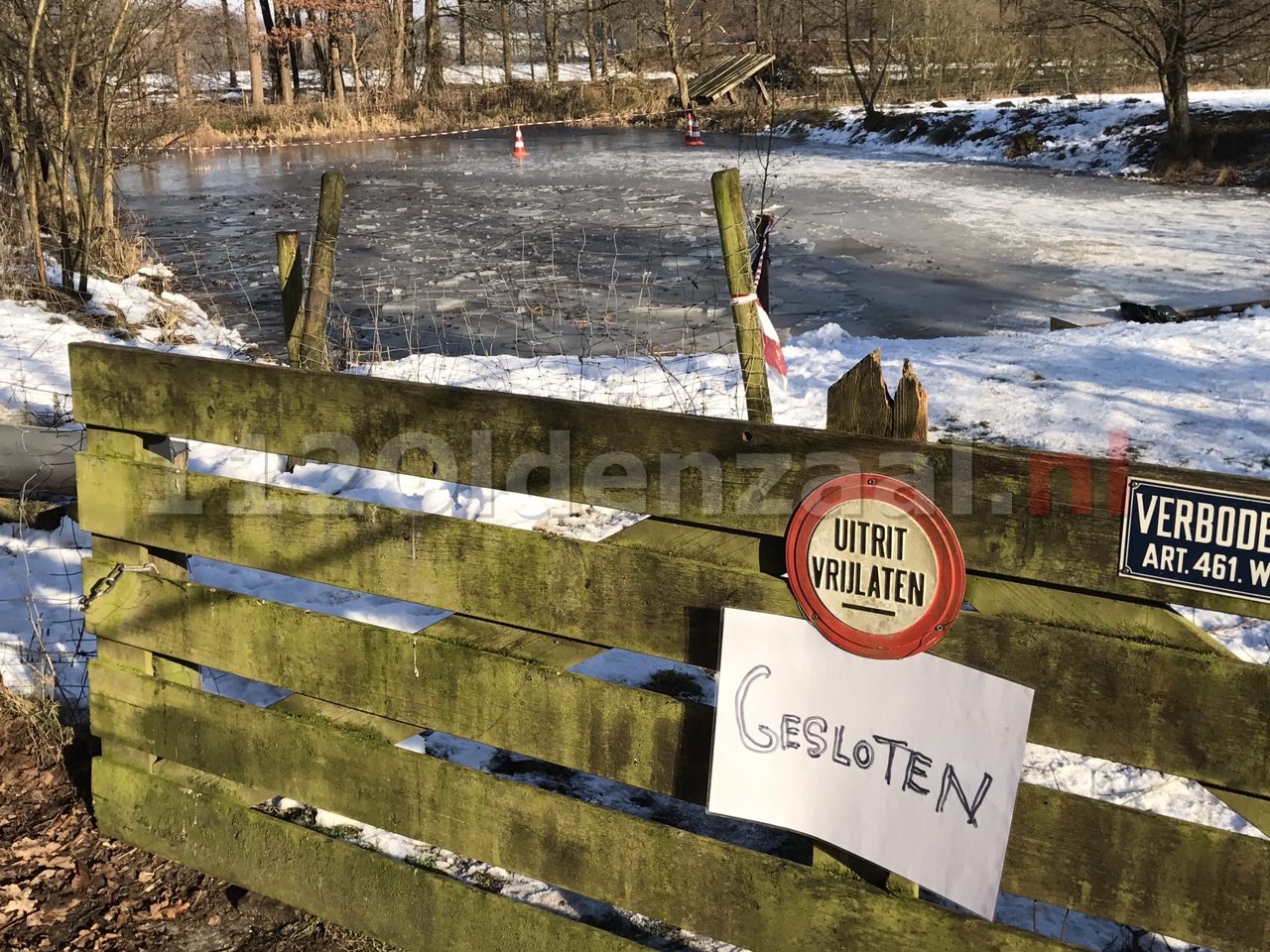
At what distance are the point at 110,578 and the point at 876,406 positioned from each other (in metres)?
2.29

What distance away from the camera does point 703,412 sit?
6707mm

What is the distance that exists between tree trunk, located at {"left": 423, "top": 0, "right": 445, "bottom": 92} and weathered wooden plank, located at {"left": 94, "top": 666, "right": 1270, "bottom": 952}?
142 ft

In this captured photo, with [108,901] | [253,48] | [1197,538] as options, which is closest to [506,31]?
[253,48]

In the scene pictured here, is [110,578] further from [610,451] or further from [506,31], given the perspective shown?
[506,31]

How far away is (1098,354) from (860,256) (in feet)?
19.1

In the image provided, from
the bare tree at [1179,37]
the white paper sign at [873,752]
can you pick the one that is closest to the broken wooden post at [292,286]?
the white paper sign at [873,752]

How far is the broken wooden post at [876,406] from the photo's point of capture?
2.25 meters

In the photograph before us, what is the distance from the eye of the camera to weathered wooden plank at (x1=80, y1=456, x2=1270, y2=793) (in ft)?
6.63

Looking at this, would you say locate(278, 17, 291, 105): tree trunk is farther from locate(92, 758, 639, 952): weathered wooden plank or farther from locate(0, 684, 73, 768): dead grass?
locate(92, 758, 639, 952): weathered wooden plank

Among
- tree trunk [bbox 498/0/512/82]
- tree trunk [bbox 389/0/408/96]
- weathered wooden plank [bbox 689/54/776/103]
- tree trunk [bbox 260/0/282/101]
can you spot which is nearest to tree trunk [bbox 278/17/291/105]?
tree trunk [bbox 260/0/282/101]

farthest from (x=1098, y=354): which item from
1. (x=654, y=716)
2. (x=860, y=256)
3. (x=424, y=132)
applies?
(x=424, y=132)

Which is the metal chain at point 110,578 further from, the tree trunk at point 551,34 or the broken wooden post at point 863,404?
the tree trunk at point 551,34

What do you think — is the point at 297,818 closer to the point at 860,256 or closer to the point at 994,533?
the point at 994,533

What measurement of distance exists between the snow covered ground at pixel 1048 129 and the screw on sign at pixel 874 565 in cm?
2209
